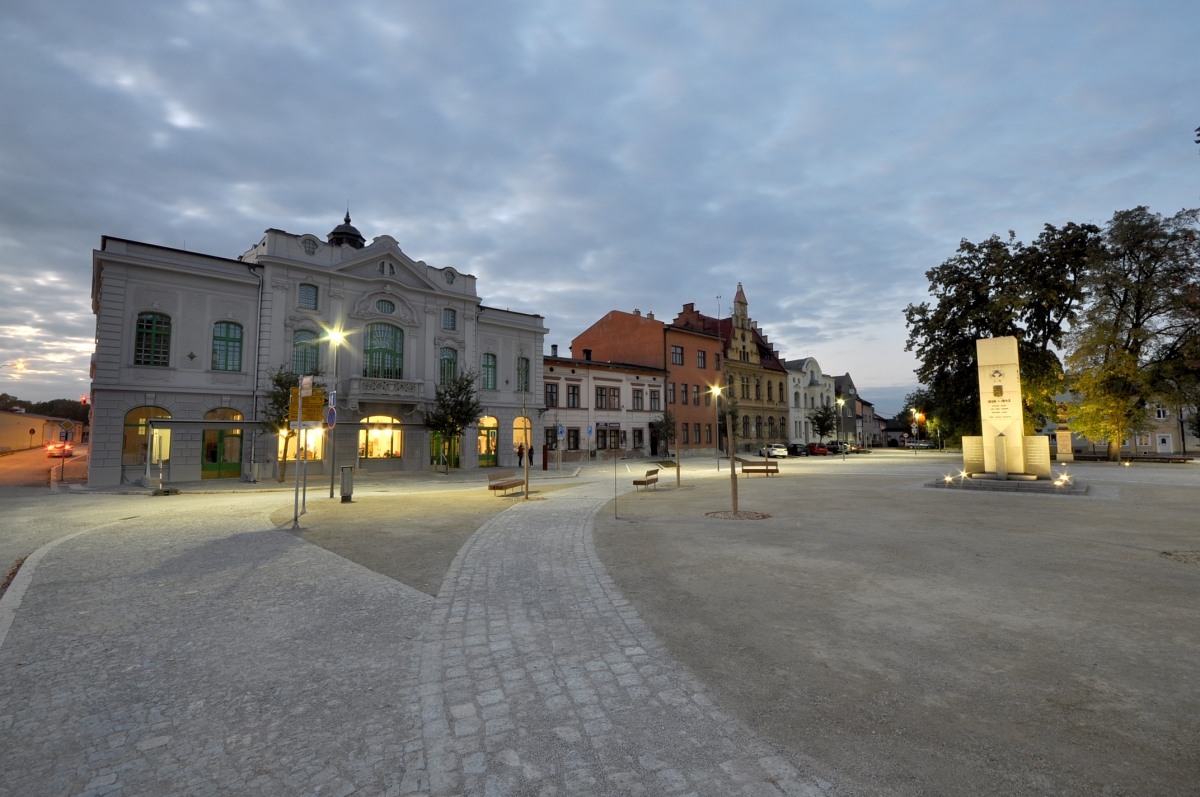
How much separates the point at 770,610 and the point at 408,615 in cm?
389

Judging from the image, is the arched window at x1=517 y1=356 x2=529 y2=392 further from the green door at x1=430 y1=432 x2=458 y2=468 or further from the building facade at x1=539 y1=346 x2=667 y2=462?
the green door at x1=430 y1=432 x2=458 y2=468

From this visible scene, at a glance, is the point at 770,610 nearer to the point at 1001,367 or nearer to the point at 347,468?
the point at 347,468

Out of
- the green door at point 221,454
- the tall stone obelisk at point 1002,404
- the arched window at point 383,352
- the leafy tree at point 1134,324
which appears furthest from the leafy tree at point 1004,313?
the green door at point 221,454

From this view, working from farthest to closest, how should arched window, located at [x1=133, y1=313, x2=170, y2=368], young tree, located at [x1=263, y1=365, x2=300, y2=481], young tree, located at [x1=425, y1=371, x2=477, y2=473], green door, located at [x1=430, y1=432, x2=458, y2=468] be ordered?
green door, located at [x1=430, y1=432, x2=458, y2=468]
young tree, located at [x1=425, y1=371, x2=477, y2=473]
young tree, located at [x1=263, y1=365, x2=300, y2=481]
arched window, located at [x1=133, y1=313, x2=170, y2=368]

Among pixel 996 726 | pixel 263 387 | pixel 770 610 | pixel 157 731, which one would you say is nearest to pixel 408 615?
pixel 157 731

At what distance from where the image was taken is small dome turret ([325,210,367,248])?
34031 millimetres

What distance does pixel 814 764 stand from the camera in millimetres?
3127

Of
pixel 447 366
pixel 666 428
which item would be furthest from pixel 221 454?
pixel 666 428

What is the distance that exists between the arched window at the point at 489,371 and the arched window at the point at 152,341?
54.9 feet

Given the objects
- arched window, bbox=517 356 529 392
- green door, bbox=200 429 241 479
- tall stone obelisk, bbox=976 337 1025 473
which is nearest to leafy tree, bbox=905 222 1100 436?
tall stone obelisk, bbox=976 337 1025 473

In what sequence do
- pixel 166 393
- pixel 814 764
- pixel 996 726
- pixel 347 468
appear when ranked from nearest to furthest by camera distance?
1. pixel 814 764
2. pixel 996 726
3. pixel 347 468
4. pixel 166 393

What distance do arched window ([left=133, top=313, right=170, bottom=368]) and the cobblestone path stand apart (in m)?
26.6

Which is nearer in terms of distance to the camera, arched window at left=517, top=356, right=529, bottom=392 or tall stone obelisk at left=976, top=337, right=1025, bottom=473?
tall stone obelisk at left=976, top=337, right=1025, bottom=473

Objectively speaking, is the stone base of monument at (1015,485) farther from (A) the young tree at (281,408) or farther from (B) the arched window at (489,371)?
(A) the young tree at (281,408)
